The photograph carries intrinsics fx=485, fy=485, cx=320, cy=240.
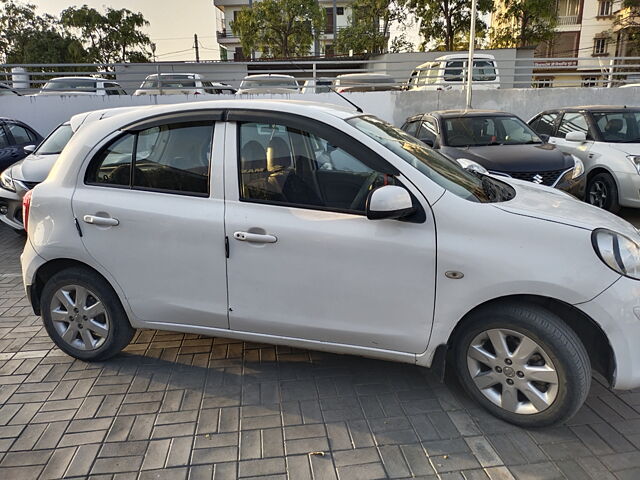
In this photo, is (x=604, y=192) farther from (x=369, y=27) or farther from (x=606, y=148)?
(x=369, y=27)

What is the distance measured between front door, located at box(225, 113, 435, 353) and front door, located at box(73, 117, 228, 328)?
0.12 meters

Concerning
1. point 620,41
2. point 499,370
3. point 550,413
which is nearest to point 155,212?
point 499,370

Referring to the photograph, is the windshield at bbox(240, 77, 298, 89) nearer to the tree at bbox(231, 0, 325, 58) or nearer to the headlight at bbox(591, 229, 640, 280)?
the headlight at bbox(591, 229, 640, 280)

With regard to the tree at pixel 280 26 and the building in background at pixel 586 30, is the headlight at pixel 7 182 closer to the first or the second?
the tree at pixel 280 26

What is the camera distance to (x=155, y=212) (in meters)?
3.00

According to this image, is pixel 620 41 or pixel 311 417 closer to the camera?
pixel 311 417

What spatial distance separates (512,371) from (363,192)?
1.27m

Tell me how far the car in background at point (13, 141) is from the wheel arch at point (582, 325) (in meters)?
7.73

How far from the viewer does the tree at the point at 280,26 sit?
2645 cm

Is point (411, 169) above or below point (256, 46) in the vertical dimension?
below

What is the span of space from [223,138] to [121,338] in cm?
159

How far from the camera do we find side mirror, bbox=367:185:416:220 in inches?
99.3

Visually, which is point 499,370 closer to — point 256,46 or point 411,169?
point 411,169

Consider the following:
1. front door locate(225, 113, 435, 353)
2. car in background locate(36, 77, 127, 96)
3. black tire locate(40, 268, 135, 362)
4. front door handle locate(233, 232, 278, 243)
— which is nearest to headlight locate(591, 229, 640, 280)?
front door locate(225, 113, 435, 353)
